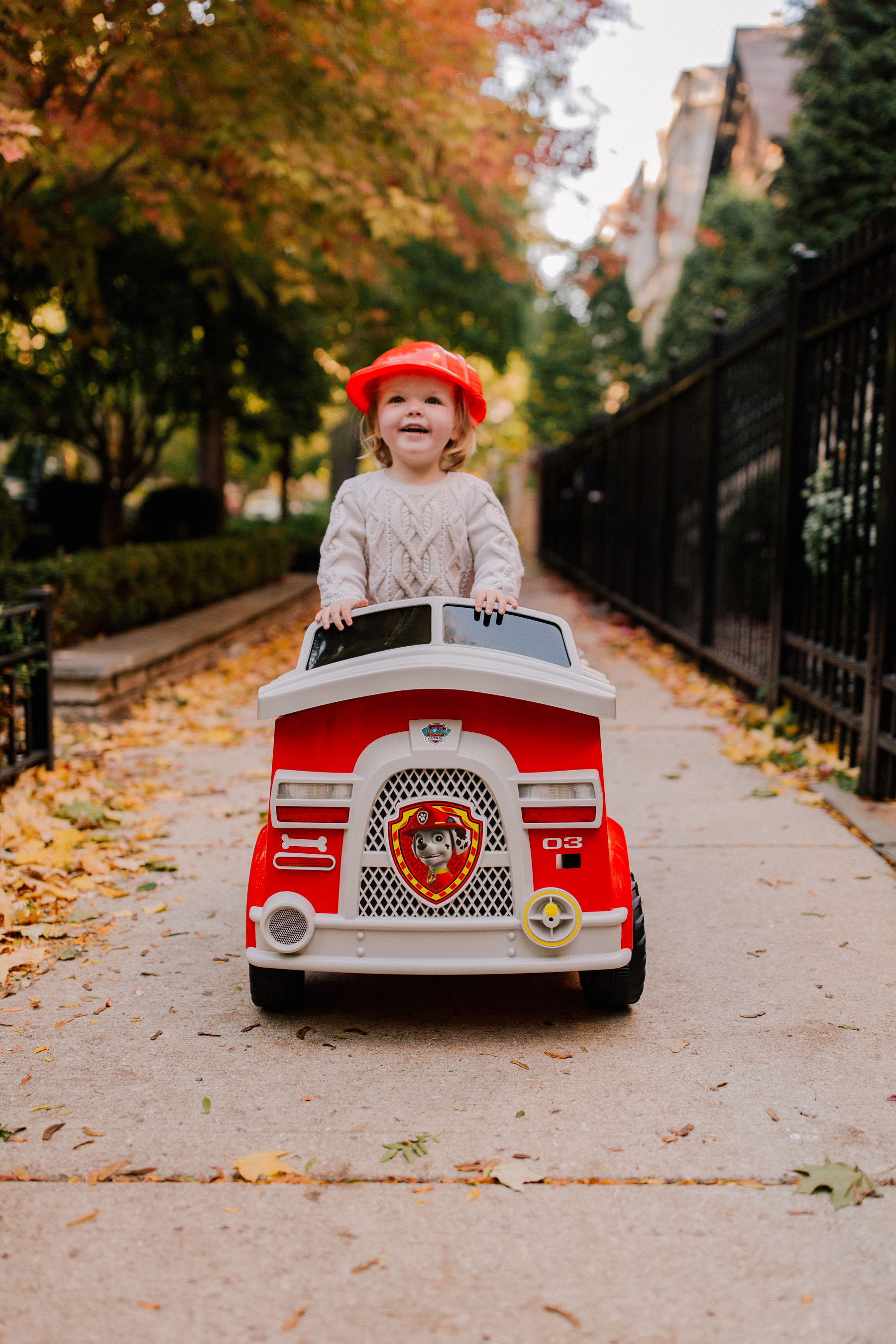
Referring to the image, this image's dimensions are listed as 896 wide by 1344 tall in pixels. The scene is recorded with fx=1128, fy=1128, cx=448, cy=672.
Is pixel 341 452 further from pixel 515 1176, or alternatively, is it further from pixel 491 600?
pixel 515 1176

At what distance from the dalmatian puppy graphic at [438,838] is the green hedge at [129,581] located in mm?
5052

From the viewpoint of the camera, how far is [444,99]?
7.83 meters

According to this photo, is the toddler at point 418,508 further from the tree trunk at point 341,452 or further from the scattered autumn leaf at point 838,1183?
the tree trunk at point 341,452

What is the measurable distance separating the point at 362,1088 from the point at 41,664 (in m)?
3.40

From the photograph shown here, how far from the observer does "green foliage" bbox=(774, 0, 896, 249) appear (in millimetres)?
13141

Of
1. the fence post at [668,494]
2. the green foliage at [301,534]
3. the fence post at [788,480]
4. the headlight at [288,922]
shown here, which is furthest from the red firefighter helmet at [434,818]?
the green foliage at [301,534]

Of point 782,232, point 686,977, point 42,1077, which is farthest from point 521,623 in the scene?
point 782,232

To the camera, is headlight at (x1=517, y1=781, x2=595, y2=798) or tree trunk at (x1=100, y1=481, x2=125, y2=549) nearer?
headlight at (x1=517, y1=781, x2=595, y2=798)

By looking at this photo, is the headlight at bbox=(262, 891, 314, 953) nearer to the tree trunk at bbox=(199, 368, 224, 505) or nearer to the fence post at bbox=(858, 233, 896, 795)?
the fence post at bbox=(858, 233, 896, 795)

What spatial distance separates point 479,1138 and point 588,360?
1147 inches

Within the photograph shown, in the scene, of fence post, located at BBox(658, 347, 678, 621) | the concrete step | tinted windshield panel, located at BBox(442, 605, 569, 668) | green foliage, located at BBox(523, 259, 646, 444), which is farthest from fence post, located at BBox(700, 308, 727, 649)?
green foliage, located at BBox(523, 259, 646, 444)

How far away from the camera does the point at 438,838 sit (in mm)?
2914

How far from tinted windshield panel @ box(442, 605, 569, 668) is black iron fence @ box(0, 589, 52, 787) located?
2939mm

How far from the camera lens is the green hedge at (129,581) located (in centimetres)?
792
